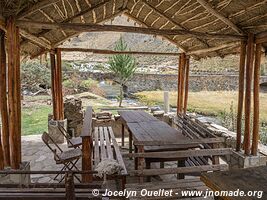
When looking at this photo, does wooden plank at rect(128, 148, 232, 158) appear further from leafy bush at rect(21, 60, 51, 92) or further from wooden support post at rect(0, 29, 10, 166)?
leafy bush at rect(21, 60, 51, 92)

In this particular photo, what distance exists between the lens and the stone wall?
640 inches

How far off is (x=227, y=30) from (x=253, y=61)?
32.5 inches

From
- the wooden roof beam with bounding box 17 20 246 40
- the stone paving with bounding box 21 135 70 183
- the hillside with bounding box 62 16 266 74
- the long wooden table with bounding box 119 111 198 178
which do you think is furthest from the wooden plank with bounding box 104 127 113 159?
the hillside with bounding box 62 16 266 74

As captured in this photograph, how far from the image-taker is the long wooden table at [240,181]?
144 cm

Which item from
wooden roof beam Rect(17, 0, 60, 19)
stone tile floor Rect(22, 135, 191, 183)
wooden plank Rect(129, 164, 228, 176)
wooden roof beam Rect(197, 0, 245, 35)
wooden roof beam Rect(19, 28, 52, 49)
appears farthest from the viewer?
stone tile floor Rect(22, 135, 191, 183)

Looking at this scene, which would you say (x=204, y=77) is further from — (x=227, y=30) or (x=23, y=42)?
(x=23, y=42)

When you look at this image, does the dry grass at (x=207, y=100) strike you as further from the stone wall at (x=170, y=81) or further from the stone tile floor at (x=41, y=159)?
the stone tile floor at (x=41, y=159)

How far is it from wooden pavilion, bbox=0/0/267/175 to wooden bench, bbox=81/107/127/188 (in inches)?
39.8

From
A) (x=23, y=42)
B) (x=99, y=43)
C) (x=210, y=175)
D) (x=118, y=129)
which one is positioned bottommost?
(x=118, y=129)

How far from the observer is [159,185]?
133 inches

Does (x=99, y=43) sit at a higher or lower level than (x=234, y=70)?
higher

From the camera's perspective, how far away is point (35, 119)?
983 cm

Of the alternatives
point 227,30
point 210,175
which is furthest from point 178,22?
point 210,175

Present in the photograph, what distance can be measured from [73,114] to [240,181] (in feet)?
21.7
